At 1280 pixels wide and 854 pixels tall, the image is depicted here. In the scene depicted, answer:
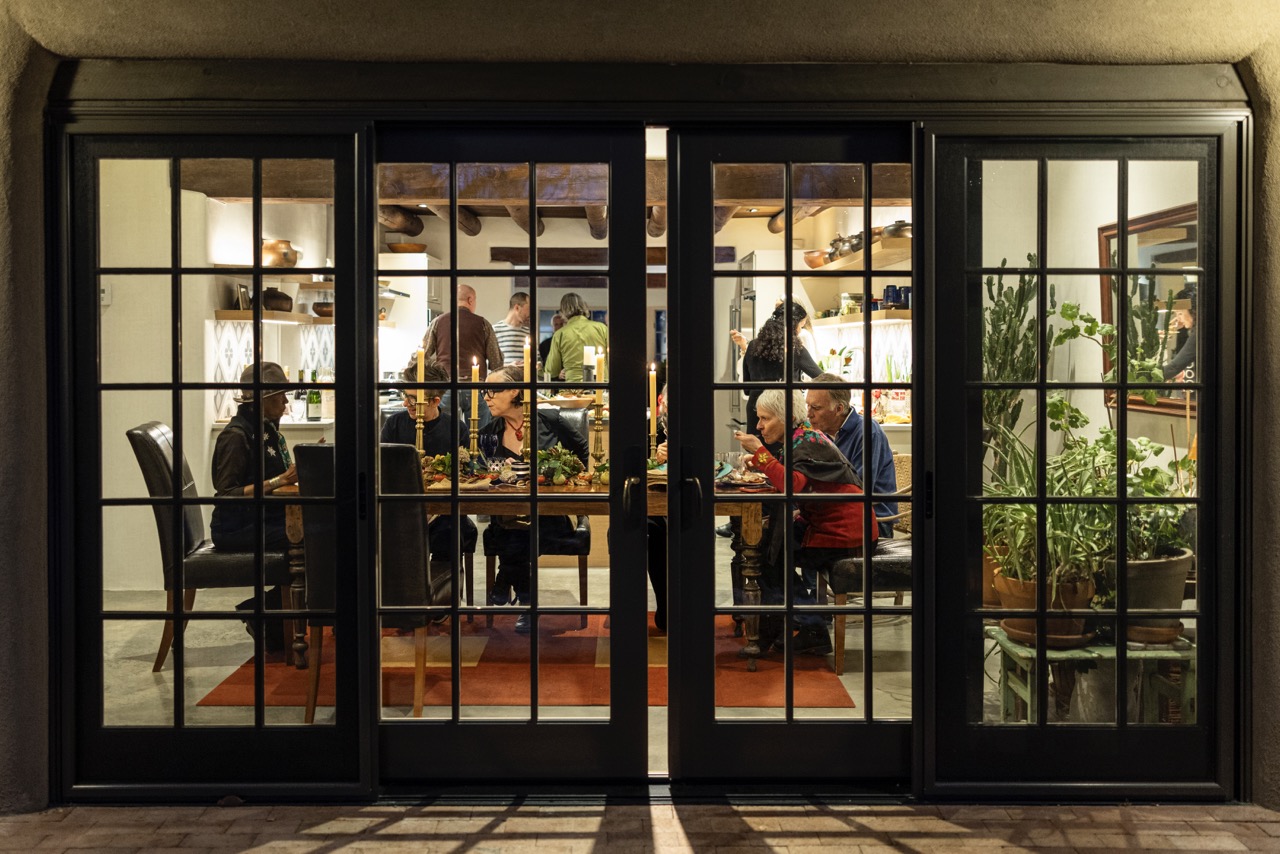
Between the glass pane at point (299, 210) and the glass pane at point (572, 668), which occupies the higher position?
the glass pane at point (299, 210)

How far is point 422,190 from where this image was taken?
336cm

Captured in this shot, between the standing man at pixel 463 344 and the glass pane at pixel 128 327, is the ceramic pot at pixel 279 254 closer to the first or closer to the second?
the glass pane at pixel 128 327

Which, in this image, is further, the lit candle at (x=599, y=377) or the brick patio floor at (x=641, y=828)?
the lit candle at (x=599, y=377)

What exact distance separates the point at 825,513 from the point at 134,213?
8.10ft

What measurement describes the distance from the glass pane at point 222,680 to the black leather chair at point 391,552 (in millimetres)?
110

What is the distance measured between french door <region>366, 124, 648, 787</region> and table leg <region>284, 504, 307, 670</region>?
0.25 m

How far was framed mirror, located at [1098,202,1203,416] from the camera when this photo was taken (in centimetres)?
334

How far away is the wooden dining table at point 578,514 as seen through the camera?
339 centimetres

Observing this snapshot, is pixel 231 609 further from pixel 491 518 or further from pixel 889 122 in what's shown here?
pixel 889 122

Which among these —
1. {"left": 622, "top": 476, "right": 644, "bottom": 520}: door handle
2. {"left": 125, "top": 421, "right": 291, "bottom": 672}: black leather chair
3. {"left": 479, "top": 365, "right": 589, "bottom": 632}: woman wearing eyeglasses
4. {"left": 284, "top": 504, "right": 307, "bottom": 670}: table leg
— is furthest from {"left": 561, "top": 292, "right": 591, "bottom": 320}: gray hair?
{"left": 125, "top": 421, "right": 291, "bottom": 672}: black leather chair

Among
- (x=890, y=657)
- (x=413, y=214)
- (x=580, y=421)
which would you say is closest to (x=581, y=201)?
(x=413, y=214)

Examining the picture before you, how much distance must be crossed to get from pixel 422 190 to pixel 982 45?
1.85 metres

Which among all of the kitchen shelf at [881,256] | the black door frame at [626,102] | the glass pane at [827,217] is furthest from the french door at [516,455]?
the kitchen shelf at [881,256]

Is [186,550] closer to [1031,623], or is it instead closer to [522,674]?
[522,674]
